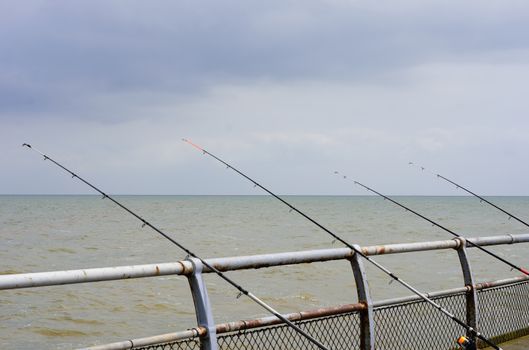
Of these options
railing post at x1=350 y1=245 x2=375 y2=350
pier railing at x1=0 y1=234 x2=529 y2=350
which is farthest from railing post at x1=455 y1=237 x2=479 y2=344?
railing post at x1=350 y1=245 x2=375 y2=350

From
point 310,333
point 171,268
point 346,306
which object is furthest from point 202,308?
point 310,333

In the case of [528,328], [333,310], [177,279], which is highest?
[333,310]

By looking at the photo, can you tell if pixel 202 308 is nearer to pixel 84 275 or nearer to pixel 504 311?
pixel 84 275

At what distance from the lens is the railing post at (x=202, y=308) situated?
378 cm

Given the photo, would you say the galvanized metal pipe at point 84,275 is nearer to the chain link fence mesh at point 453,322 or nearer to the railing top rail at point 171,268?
the railing top rail at point 171,268

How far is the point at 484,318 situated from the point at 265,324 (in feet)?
9.32

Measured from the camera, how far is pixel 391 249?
5.20 m

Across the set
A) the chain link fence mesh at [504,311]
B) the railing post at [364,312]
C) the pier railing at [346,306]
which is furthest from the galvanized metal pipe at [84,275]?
the chain link fence mesh at [504,311]

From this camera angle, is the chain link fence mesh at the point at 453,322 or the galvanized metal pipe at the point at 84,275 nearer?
the galvanized metal pipe at the point at 84,275

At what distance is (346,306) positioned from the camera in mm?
4625

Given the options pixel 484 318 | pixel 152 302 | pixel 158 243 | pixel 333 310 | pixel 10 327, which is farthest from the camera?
pixel 158 243

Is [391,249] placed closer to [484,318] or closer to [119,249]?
[484,318]

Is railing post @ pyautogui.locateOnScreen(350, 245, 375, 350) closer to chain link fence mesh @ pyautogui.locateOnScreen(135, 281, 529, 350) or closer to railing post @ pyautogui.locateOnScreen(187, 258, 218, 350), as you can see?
chain link fence mesh @ pyautogui.locateOnScreen(135, 281, 529, 350)

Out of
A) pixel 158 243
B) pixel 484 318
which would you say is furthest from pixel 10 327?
pixel 158 243
